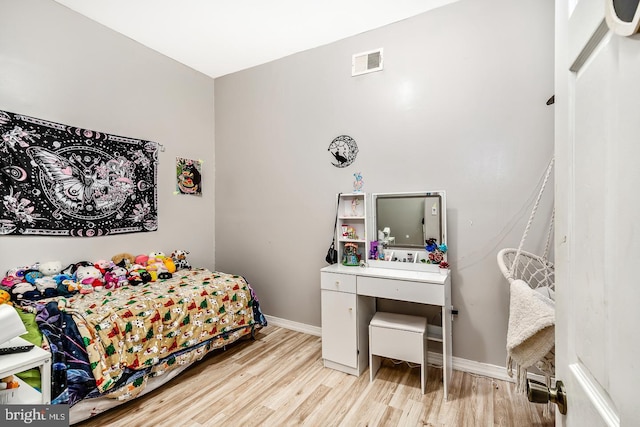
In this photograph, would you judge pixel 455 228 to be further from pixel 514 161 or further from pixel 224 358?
pixel 224 358

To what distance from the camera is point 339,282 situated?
2.43 metres

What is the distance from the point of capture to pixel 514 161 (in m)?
2.23

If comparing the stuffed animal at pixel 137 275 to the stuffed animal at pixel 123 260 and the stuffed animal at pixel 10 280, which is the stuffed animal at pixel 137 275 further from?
the stuffed animal at pixel 10 280

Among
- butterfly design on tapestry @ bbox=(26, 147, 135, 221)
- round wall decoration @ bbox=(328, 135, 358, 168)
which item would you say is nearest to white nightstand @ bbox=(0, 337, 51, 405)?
butterfly design on tapestry @ bbox=(26, 147, 135, 221)

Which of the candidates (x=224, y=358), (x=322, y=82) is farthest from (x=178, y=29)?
(x=224, y=358)

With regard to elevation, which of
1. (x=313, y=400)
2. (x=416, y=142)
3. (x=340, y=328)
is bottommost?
(x=313, y=400)

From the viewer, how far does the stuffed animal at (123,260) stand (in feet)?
9.14

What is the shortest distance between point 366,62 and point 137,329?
285cm

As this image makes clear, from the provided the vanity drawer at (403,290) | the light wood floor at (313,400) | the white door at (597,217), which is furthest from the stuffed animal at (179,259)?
the white door at (597,217)

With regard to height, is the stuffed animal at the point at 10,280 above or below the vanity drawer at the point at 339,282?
above

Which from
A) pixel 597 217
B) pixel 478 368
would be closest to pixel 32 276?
pixel 597 217

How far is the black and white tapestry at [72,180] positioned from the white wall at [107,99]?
3.6 inches

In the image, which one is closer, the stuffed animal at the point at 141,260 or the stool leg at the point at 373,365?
the stool leg at the point at 373,365

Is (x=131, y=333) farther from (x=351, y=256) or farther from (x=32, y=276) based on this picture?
(x=351, y=256)
